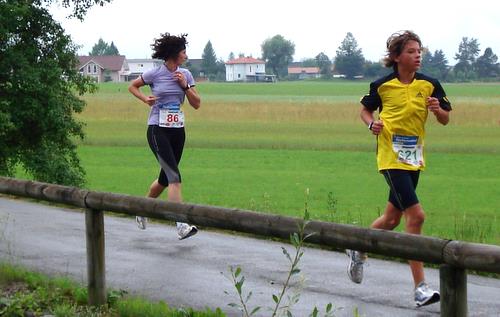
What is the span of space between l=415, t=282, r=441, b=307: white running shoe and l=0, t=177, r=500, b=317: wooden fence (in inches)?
57.4

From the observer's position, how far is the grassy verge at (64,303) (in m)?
6.54

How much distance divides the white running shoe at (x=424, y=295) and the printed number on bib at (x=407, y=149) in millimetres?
898

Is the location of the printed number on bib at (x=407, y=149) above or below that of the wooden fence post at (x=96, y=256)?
above

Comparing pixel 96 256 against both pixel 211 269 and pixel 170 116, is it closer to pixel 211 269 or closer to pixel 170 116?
pixel 211 269

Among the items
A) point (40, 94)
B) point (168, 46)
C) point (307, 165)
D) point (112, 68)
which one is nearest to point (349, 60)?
point (112, 68)

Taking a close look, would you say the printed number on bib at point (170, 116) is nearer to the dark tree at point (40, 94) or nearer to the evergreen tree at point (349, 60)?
the dark tree at point (40, 94)

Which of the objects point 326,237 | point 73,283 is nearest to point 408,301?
point 326,237

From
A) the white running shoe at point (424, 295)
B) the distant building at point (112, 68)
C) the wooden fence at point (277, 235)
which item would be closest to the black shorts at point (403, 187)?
the white running shoe at point (424, 295)

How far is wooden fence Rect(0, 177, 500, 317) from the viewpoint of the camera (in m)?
4.52

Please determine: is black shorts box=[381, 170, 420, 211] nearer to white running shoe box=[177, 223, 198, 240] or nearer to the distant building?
white running shoe box=[177, 223, 198, 240]

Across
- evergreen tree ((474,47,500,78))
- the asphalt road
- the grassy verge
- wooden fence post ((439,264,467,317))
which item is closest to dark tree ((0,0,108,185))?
the asphalt road

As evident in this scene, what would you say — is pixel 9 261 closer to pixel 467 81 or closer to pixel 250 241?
pixel 250 241

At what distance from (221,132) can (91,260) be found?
43.9 meters

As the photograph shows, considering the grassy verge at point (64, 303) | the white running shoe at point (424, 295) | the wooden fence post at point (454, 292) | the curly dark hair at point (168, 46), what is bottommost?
the grassy verge at point (64, 303)
